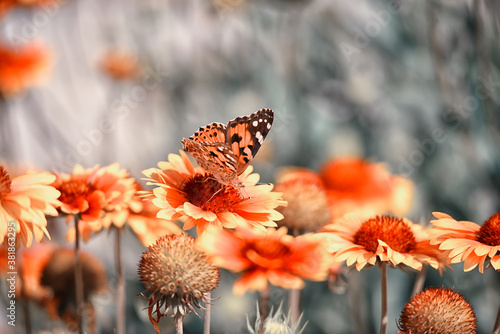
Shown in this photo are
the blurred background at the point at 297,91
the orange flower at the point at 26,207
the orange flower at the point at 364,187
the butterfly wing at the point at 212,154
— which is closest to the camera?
the orange flower at the point at 26,207

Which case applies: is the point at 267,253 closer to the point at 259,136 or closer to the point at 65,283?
the point at 259,136

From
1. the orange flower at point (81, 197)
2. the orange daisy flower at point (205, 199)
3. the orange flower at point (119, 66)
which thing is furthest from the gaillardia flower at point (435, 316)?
the orange flower at point (119, 66)

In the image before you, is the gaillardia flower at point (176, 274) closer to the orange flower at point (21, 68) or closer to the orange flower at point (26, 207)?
the orange flower at point (26, 207)

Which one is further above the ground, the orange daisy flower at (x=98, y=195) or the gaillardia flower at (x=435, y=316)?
the orange daisy flower at (x=98, y=195)

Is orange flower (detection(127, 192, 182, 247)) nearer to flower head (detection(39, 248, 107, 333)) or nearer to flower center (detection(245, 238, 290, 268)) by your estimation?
flower center (detection(245, 238, 290, 268))

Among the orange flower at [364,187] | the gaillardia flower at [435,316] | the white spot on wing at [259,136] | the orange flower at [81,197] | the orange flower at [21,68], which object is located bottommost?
the orange flower at [364,187]

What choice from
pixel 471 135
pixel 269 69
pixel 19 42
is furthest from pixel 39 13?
pixel 471 135

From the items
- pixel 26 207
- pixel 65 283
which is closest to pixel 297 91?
pixel 65 283
